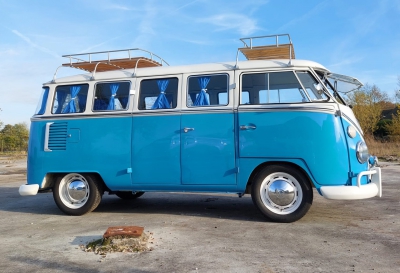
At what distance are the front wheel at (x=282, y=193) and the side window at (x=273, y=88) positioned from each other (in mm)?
1175

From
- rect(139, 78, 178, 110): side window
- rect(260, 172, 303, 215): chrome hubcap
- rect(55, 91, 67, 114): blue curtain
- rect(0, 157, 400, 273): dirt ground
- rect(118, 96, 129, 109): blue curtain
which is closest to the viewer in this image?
rect(0, 157, 400, 273): dirt ground

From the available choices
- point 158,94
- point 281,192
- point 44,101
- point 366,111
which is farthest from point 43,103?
point 366,111

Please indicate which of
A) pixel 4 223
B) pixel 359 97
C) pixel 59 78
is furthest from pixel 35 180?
pixel 359 97

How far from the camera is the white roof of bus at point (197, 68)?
262 inches

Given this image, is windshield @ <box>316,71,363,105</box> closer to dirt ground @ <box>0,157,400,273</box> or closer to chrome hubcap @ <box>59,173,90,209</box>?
dirt ground @ <box>0,157,400,273</box>

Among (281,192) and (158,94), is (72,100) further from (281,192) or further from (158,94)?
(281,192)

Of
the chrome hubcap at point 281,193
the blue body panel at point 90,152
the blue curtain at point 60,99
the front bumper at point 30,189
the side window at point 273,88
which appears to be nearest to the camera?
the chrome hubcap at point 281,193

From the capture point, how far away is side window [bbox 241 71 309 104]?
6.48 meters

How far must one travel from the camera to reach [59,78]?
809 cm

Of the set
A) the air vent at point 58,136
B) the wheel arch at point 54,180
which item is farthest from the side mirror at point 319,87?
the air vent at point 58,136

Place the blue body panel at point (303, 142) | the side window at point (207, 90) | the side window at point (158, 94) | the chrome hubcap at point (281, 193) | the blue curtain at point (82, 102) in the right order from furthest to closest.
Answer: the blue curtain at point (82, 102)
the side window at point (158, 94)
the side window at point (207, 90)
the chrome hubcap at point (281, 193)
the blue body panel at point (303, 142)

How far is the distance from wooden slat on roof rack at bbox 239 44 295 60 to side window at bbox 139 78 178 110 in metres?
1.52

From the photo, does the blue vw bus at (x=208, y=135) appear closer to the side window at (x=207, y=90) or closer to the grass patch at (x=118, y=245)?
the side window at (x=207, y=90)

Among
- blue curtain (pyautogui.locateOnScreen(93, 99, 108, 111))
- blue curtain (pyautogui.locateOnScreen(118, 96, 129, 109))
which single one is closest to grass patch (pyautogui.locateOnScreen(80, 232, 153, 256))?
blue curtain (pyautogui.locateOnScreen(118, 96, 129, 109))
